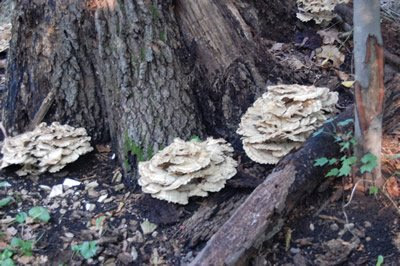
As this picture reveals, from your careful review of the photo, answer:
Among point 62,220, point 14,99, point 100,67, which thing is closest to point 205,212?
point 62,220

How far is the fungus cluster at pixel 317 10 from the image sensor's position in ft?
17.9

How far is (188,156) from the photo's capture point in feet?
11.4

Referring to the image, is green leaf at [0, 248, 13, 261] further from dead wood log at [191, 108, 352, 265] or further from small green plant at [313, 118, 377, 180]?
small green plant at [313, 118, 377, 180]

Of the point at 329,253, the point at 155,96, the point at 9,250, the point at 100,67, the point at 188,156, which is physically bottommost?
the point at 329,253

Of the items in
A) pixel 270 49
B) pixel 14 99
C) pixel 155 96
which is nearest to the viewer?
pixel 155 96

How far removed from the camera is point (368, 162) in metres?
3.07

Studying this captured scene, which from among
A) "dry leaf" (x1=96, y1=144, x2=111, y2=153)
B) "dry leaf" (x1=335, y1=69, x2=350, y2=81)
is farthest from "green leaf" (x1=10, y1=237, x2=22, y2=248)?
"dry leaf" (x1=335, y1=69, x2=350, y2=81)

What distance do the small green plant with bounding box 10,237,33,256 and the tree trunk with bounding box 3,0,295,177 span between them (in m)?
1.05

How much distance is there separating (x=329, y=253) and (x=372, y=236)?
0.30 m

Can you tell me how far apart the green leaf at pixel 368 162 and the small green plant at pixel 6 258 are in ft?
7.88

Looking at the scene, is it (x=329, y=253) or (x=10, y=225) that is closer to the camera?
(x=329, y=253)

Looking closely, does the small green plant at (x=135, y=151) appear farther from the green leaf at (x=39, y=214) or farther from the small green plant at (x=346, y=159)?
the small green plant at (x=346, y=159)

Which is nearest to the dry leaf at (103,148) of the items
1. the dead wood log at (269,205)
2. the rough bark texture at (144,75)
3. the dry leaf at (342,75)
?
the rough bark texture at (144,75)

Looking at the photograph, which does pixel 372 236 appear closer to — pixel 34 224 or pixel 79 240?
pixel 79 240
